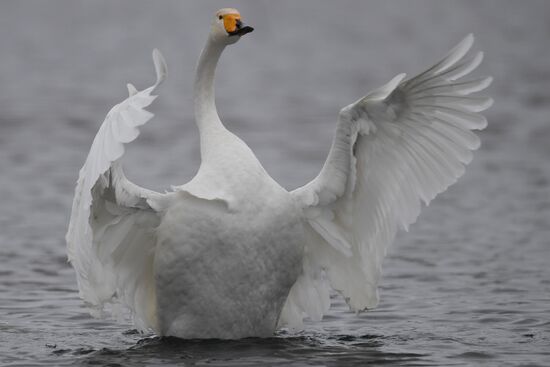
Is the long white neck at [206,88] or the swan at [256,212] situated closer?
the swan at [256,212]

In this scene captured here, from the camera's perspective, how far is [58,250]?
1448 centimetres

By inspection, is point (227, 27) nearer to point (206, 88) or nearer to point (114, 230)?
point (206, 88)

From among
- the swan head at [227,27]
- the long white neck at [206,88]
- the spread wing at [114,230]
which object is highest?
the swan head at [227,27]

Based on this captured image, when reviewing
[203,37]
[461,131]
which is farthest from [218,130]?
[203,37]

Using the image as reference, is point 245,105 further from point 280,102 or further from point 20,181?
point 20,181

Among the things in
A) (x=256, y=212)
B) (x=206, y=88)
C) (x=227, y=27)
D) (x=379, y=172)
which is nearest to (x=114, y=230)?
(x=256, y=212)

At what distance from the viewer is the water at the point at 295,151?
10430mm

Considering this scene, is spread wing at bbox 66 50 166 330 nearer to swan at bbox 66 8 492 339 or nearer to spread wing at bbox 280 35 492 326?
swan at bbox 66 8 492 339

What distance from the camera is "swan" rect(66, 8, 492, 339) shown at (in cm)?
969

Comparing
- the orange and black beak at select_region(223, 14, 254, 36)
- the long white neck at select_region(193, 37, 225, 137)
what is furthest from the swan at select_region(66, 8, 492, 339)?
the long white neck at select_region(193, 37, 225, 137)

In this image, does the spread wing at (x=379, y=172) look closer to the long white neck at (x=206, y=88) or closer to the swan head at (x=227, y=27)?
the long white neck at (x=206, y=88)

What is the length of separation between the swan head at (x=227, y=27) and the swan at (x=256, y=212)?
1cm

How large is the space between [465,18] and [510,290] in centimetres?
2847

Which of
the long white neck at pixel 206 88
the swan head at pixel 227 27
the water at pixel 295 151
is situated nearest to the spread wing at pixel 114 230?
the water at pixel 295 151
